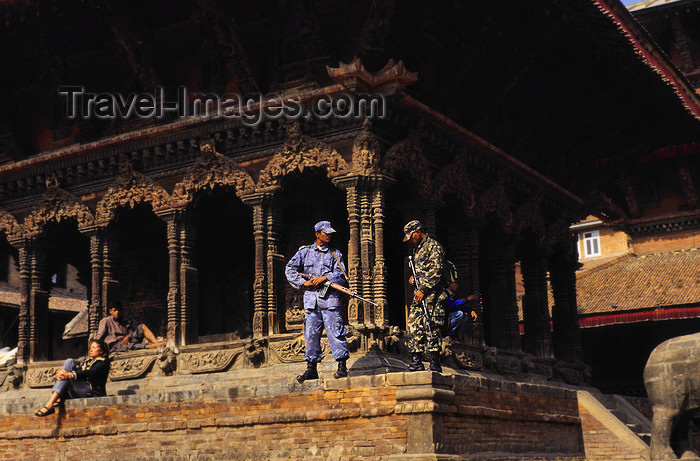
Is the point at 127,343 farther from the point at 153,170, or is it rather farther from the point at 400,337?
the point at 400,337

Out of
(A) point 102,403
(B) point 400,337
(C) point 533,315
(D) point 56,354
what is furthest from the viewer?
(D) point 56,354

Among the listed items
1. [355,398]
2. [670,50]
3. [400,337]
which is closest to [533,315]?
[400,337]

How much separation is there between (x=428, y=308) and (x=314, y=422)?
79.7 inches

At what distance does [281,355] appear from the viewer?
15539mm

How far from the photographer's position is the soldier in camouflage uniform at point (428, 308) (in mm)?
12266

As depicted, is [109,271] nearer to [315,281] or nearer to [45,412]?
[45,412]

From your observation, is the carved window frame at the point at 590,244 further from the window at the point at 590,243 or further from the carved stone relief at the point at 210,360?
the carved stone relief at the point at 210,360

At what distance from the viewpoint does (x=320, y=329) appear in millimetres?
12859

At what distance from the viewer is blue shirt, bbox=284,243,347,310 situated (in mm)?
12820

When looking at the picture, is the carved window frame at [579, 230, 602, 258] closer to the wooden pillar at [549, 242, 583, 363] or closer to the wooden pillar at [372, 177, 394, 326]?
the wooden pillar at [549, 242, 583, 363]

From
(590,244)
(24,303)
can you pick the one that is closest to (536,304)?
(24,303)

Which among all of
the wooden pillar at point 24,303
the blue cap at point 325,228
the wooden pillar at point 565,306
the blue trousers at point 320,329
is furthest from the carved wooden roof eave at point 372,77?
the wooden pillar at point 565,306

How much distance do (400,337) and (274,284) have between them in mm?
2337

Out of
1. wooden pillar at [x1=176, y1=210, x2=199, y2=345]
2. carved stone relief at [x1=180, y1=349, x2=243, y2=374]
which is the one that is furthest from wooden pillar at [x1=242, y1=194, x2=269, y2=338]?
wooden pillar at [x1=176, y1=210, x2=199, y2=345]
